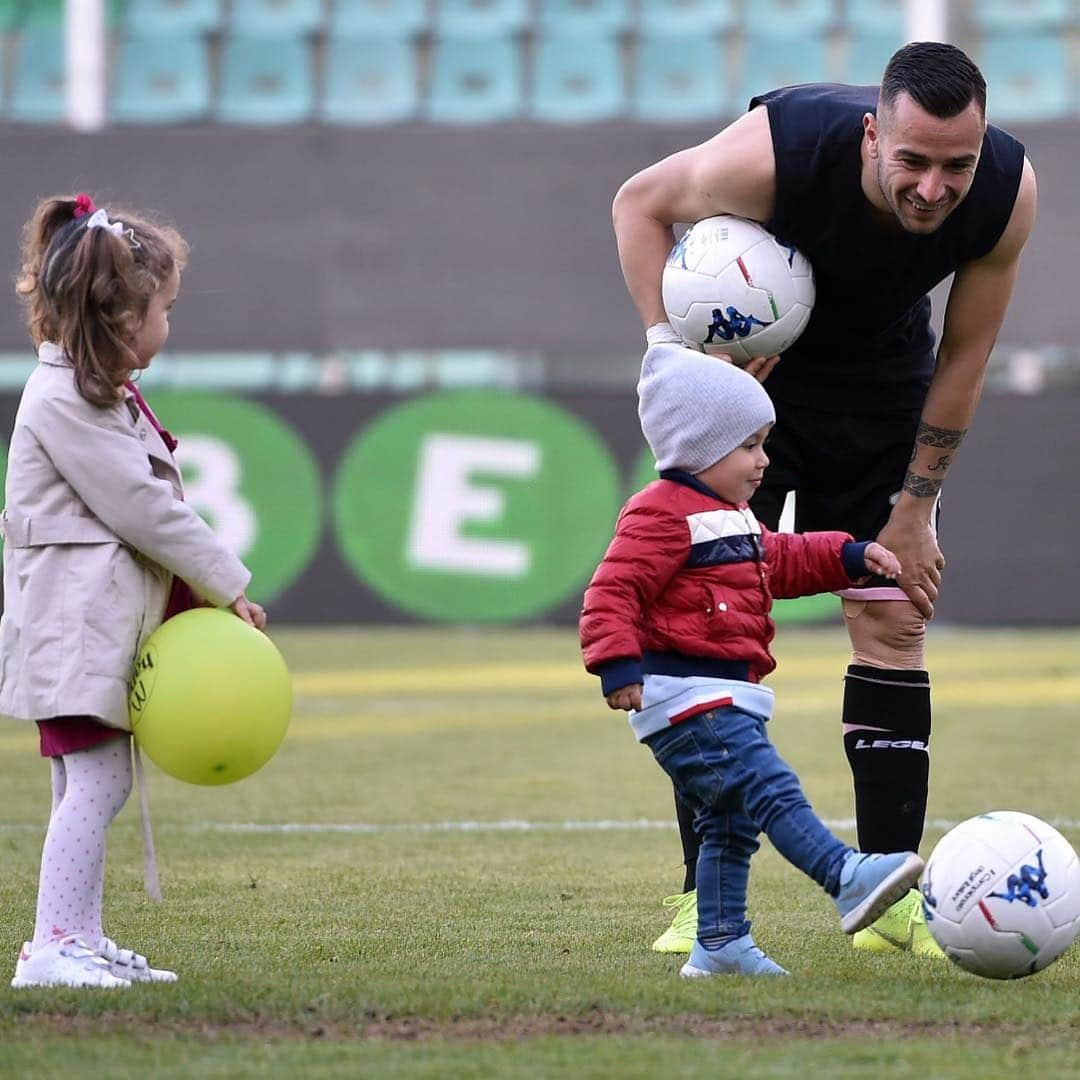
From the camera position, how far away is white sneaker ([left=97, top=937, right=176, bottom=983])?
3.71m

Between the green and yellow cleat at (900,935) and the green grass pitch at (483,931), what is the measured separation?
0.06 metres

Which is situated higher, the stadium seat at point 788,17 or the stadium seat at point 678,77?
the stadium seat at point 788,17

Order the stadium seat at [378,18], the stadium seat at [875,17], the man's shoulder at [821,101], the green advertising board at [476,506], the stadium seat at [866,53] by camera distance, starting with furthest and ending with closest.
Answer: the stadium seat at [378,18]
the stadium seat at [875,17]
the stadium seat at [866,53]
the green advertising board at [476,506]
the man's shoulder at [821,101]

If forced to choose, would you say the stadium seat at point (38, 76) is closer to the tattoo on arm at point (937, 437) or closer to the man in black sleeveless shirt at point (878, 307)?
the man in black sleeveless shirt at point (878, 307)

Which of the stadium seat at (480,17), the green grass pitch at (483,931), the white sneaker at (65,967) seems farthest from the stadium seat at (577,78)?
the white sneaker at (65,967)

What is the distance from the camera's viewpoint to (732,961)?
3.76 meters

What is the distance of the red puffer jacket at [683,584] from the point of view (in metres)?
3.68

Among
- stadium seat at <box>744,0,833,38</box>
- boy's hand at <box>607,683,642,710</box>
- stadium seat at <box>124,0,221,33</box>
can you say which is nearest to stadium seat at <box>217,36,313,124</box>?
stadium seat at <box>124,0,221,33</box>

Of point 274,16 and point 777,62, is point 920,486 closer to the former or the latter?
point 777,62

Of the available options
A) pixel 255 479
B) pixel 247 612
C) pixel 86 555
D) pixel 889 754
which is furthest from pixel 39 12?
pixel 86 555

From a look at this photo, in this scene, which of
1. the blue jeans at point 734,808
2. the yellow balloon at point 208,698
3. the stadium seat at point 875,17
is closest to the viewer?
the blue jeans at point 734,808

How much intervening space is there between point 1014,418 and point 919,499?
11.6 m

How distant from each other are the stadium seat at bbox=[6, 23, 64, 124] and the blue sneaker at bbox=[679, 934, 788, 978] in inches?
656

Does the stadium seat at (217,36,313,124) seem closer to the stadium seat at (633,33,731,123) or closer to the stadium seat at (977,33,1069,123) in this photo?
the stadium seat at (633,33,731,123)
